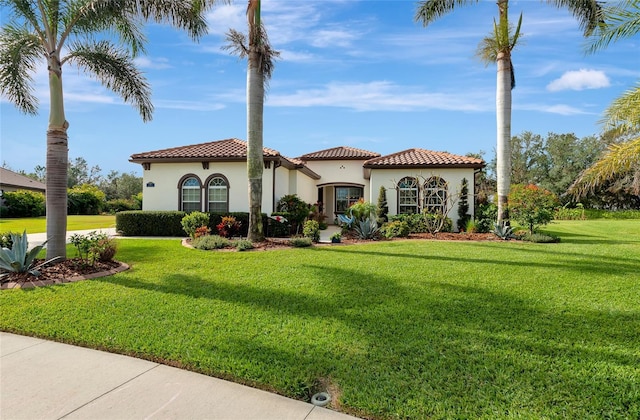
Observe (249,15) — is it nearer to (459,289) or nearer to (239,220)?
(239,220)

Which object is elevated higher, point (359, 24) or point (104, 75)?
point (359, 24)

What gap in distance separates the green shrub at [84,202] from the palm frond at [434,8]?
128ft

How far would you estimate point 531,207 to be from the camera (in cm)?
1554

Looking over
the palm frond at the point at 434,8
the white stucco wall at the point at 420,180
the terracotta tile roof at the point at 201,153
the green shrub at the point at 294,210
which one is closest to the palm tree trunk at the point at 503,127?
the white stucco wall at the point at 420,180

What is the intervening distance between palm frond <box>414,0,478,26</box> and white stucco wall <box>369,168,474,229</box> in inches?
285

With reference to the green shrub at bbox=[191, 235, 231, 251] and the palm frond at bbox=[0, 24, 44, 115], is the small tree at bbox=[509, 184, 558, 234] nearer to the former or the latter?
the green shrub at bbox=[191, 235, 231, 251]

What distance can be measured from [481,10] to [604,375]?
17.4 meters

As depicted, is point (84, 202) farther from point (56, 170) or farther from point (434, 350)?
point (434, 350)

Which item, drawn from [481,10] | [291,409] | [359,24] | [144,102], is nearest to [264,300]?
[291,409]

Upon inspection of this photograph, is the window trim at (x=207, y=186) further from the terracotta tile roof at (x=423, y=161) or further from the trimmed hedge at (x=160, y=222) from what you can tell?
the terracotta tile roof at (x=423, y=161)

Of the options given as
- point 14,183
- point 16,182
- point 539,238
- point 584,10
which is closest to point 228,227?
point 539,238

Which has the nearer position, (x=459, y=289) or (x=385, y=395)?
(x=385, y=395)

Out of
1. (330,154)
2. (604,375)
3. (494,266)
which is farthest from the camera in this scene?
(330,154)

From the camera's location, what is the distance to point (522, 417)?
3.09m
